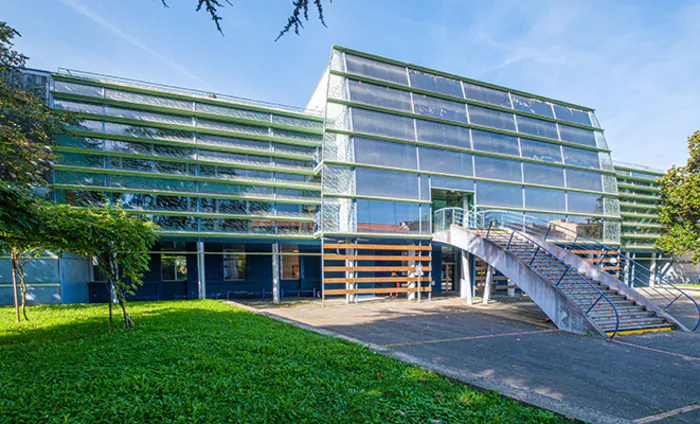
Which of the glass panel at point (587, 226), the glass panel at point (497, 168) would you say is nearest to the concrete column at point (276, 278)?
the glass panel at point (497, 168)

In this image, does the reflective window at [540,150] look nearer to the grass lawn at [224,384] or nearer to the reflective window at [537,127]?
the reflective window at [537,127]

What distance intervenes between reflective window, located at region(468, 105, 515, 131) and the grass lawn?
16222 millimetres

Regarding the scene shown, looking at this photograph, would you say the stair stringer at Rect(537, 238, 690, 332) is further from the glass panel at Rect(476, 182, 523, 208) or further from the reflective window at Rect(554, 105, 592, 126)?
the reflective window at Rect(554, 105, 592, 126)

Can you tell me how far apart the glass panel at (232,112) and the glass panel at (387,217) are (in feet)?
25.9

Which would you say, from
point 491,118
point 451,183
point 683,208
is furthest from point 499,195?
point 683,208

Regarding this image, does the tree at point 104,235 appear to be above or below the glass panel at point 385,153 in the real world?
below

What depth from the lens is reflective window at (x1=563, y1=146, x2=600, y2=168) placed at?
842 inches

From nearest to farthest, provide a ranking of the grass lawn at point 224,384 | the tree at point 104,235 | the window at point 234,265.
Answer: the grass lawn at point 224,384, the tree at point 104,235, the window at point 234,265

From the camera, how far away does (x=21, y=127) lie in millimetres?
13891

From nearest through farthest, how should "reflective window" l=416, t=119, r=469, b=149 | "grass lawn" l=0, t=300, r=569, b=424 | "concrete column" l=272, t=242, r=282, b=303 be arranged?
"grass lawn" l=0, t=300, r=569, b=424 → "reflective window" l=416, t=119, r=469, b=149 → "concrete column" l=272, t=242, r=282, b=303

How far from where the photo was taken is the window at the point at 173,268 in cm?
1981

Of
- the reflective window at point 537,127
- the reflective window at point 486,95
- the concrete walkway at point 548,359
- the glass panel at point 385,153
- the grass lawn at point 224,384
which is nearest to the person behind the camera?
the grass lawn at point 224,384

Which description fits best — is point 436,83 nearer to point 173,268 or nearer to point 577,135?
point 577,135

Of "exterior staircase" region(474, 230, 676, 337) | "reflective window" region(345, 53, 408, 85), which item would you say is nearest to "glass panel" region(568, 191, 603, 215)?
"exterior staircase" region(474, 230, 676, 337)
